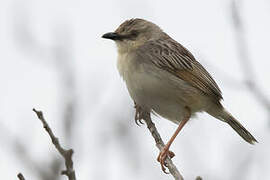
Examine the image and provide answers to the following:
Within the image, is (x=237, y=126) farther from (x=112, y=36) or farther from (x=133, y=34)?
(x=112, y=36)

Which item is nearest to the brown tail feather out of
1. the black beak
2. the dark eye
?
the dark eye

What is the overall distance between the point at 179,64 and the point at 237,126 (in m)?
1.28

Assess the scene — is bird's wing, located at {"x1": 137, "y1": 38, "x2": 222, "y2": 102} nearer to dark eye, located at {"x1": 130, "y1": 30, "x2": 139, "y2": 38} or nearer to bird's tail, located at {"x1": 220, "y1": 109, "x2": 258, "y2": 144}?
dark eye, located at {"x1": 130, "y1": 30, "x2": 139, "y2": 38}

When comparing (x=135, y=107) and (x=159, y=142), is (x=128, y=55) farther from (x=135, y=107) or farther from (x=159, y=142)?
(x=159, y=142)

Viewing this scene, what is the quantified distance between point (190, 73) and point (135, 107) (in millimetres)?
856

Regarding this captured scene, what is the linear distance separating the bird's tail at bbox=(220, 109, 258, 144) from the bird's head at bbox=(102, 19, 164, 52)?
1376 millimetres

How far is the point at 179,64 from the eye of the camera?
241 inches

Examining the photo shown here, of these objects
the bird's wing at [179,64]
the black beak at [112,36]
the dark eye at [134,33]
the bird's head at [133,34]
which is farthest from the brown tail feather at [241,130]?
the black beak at [112,36]

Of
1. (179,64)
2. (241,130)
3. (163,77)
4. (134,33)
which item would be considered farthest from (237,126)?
(134,33)

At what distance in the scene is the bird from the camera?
5703mm

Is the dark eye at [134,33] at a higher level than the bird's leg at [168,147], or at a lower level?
higher

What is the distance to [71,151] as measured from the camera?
2645mm

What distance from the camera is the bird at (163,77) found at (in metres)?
5.70

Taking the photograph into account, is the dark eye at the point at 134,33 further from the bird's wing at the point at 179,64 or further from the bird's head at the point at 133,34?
the bird's wing at the point at 179,64
